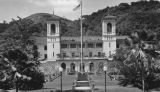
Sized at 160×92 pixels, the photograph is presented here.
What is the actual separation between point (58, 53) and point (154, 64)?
5164 centimetres

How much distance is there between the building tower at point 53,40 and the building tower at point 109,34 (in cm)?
1199

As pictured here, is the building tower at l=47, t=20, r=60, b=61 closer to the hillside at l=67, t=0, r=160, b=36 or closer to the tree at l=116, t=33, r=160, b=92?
the hillside at l=67, t=0, r=160, b=36

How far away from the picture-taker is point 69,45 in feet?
300

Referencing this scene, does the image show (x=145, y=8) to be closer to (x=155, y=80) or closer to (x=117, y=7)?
(x=117, y=7)

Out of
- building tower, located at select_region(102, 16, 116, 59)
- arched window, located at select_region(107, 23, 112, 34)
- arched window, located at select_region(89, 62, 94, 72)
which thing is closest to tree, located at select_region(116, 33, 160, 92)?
arched window, located at select_region(89, 62, 94, 72)

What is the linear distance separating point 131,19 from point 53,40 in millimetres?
46722

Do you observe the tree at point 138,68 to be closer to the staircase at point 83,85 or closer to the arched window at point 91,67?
the staircase at point 83,85

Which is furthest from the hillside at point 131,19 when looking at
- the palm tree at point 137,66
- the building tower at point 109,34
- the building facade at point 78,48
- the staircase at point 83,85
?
the palm tree at point 137,66

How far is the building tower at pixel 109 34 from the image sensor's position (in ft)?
289

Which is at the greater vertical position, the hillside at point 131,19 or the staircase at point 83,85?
the hillside at point 131,19

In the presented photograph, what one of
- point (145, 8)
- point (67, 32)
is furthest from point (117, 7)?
point (67, 32)

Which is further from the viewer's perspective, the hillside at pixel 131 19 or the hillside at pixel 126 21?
the hillside at pixel 126 21

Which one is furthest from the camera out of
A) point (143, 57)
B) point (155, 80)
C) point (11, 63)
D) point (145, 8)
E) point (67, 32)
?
point (145, 8)

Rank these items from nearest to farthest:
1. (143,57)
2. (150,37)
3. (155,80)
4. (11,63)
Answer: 1. (11,63)
2. (143,57)
3. (150,37)
4. (155,80)
